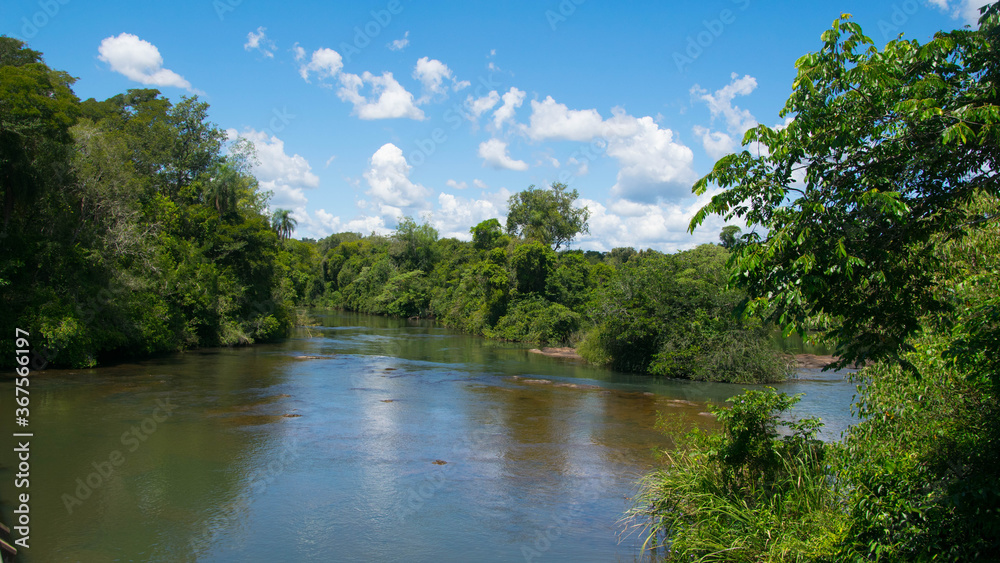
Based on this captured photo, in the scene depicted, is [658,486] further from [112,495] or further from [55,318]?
[55,318]

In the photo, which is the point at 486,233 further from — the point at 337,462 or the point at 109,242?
the point at 337,462

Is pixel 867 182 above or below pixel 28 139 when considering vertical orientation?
below

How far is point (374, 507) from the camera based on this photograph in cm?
1007

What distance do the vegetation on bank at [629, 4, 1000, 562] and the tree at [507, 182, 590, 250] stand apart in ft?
172

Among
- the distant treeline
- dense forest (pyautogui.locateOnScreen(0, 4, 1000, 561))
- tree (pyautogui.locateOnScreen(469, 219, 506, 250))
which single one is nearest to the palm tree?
the distant treeline

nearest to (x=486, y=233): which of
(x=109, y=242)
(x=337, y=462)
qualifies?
(x=109, y=242)

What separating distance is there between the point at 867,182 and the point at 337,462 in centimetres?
1099

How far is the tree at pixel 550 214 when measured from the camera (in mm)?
59469

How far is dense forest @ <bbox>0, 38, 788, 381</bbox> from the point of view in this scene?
20.2 metres

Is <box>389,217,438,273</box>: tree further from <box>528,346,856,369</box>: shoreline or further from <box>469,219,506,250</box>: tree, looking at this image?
<box>528,346,856,369</box>: shoreline

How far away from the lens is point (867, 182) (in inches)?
232

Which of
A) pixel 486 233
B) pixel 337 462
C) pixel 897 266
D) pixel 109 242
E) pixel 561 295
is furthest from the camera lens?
pixel 486 233

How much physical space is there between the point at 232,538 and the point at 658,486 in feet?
21.0

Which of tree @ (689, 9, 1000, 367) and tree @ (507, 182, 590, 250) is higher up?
tree @ (507, 182, 590, 250)
